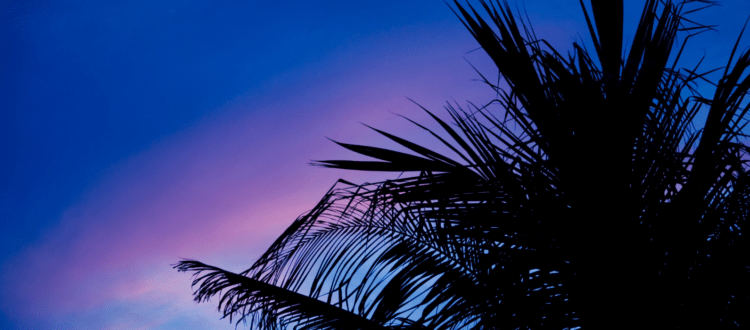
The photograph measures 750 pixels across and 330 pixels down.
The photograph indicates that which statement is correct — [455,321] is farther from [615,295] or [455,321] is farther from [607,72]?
[607,72]

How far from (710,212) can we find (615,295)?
0.45 metres

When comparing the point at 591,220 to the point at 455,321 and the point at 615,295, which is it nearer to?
the point at 615,295

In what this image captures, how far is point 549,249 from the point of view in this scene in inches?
70.6

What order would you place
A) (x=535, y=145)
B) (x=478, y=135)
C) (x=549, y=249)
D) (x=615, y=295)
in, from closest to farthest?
(x=615, y=295) → (x=549, y=249) → (x=478, y=135) → (x=535, y=145)

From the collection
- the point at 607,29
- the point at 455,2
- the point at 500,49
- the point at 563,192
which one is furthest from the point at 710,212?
the point at 455,2

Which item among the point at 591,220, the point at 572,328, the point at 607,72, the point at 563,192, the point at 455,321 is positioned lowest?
the point at 572,328

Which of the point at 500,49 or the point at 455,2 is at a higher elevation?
the point at 455,2

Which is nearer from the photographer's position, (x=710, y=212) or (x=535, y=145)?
(x=710, y=212)

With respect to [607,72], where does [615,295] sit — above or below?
below

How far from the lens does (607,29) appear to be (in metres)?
1.98

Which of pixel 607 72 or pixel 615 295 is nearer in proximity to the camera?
pixel 615 295

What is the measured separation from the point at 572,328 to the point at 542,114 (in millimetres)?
823

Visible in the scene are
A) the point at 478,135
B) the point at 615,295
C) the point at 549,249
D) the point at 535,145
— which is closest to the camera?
the point at 615,295

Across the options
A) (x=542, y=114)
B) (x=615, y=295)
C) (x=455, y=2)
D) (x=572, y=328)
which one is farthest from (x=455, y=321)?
(x=455, y=2)
